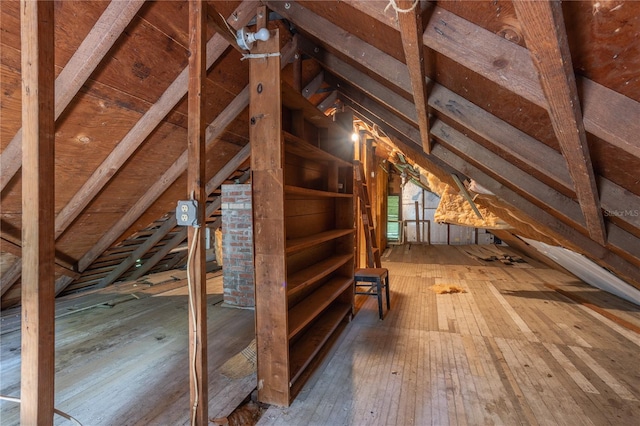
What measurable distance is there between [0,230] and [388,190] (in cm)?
979

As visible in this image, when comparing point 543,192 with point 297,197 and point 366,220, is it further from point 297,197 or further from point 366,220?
point 366,220

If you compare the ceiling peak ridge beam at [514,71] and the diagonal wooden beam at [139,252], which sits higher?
the ceiling peak ridge beam at [514,71]

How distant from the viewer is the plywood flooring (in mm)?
1814

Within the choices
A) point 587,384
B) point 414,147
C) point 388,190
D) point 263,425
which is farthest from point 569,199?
point 388,190

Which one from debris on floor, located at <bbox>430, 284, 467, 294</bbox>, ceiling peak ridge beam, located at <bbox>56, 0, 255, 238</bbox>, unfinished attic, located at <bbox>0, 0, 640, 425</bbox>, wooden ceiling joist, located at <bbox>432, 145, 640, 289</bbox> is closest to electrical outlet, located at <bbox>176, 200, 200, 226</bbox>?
unfinished attic, located at <bbox>0, 0, 640, 425</bbox>

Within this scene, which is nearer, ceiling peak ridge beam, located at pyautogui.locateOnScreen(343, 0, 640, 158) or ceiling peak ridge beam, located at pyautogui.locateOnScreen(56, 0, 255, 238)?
ceiling peak ridge beam, located at pyautogui.locateOnScreen(343, 0, 640, 158)

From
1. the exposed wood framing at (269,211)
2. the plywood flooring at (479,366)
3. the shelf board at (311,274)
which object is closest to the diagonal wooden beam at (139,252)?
the shelf board at (311,274)

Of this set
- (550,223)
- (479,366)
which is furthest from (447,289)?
(550,223)

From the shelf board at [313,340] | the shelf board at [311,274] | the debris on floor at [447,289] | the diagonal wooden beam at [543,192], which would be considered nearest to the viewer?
the diagonal wooden beam at [543,192]

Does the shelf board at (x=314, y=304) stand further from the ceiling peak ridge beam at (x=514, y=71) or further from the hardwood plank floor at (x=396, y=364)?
the ceiling peak ridge beam at (x=514, y=71)

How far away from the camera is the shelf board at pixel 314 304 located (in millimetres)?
2061

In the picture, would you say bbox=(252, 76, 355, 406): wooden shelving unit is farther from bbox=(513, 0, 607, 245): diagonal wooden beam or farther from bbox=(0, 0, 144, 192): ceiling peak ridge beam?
bbox=(513, 0, 607, 245): diagonal wooden beam

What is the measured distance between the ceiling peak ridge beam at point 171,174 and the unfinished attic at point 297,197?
0.8 inches

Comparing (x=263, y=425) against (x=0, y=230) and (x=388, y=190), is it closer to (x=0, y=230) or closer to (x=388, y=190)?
(x=0, y=230)
